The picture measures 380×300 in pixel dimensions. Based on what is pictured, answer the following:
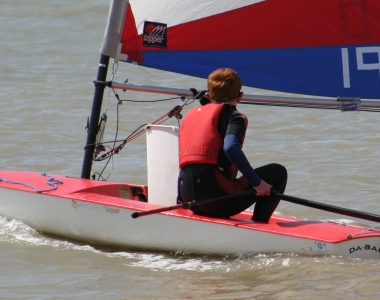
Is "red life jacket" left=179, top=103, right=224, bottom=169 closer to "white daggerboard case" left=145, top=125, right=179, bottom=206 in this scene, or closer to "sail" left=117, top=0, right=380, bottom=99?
"white daggerboard case" left=145, top=125, right=179, bottom=206

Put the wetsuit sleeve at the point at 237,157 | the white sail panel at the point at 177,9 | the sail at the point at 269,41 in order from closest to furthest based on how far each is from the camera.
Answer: the wetsuit sleeve at the point at 237,157 → the sail at the point at 269,41 → the white sail panel at the point at 177,9

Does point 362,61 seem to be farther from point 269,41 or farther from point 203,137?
point 203,137

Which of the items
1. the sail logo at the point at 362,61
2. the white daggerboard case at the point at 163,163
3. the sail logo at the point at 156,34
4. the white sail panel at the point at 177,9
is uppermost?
the white sail panel at the point at 177,9

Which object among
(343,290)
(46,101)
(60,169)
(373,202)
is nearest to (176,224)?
Result: (343,290)

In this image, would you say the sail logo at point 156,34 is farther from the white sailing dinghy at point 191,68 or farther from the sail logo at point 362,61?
the sail logo at point 362,61

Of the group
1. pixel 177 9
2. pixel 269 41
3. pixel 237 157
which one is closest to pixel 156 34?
pixel 177 9

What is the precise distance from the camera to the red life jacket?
334 cm

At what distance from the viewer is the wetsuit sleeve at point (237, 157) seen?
3.21m

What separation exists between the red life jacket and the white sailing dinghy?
28 centimetres

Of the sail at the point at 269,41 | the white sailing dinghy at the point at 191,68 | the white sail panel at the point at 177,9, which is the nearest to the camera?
the white sailing dinghy at the point at 191,68

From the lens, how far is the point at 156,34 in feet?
Result: 13.0

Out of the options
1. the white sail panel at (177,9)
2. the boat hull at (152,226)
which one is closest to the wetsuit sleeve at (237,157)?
the boat hull at (152,226)

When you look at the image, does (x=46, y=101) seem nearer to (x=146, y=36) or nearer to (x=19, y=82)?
(x=19, y=82)

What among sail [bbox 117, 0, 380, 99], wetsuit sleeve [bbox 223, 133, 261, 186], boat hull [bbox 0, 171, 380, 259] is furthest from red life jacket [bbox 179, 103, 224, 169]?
sail [bbox 117, 0, 380, 99]
